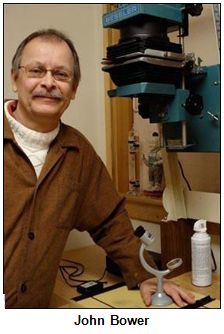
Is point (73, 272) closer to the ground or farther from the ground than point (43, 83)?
closer to the ground

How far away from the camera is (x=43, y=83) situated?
3.79 ft

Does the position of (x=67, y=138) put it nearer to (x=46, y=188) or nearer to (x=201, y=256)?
(x=46, y=188)

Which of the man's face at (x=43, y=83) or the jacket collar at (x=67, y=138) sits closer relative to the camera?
the man's face at (x=43, y=83)

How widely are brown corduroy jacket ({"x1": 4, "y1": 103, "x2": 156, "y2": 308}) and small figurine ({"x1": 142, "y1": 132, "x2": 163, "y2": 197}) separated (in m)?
0.36

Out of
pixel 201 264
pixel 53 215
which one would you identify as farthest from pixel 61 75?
pixel 201 264

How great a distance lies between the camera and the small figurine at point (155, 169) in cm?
168

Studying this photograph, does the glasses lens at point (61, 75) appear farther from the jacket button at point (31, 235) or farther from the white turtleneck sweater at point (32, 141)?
the jacket button at point (31, 235)

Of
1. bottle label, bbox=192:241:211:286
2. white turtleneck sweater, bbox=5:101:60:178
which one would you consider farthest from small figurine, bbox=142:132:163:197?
white turtleneck sweater, bbox=5:101:60:178

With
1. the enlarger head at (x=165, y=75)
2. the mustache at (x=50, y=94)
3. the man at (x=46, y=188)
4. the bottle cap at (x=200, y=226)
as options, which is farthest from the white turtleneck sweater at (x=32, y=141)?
the bottle cap at (x=200, y=226)

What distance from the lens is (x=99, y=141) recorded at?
77.5 inches

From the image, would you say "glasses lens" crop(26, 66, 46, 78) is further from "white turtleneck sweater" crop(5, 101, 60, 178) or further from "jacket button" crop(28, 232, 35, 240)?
"jacket button" crop(28, 232, 35, 240)

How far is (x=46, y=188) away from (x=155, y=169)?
63 cm
